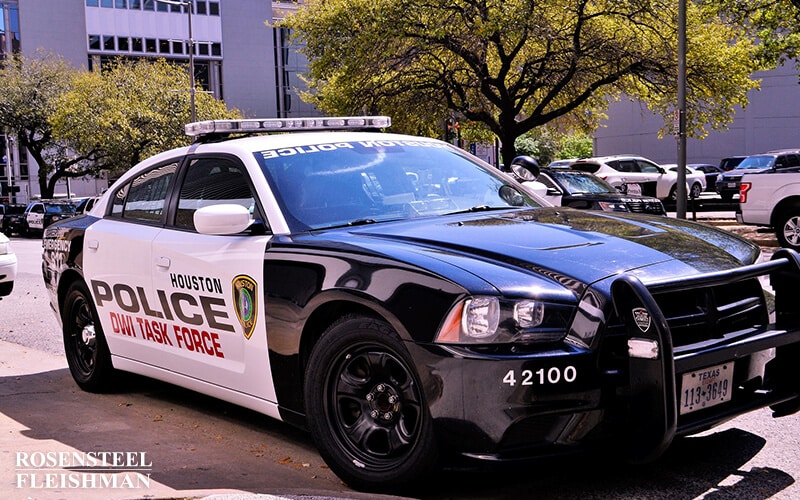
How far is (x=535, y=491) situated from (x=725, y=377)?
964 millimetres

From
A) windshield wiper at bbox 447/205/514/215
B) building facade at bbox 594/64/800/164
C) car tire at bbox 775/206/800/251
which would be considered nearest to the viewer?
windshield wiper at bbox 447/205/514/215

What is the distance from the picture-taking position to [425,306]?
3.86 meters

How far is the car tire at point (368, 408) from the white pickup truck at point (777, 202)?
14.1 metres

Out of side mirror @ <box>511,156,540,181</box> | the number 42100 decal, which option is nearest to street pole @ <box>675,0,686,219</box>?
side mirror @ <box>511,156,540,181</box>

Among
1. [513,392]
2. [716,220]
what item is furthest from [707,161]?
[513,392]

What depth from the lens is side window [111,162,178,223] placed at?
5883 mm

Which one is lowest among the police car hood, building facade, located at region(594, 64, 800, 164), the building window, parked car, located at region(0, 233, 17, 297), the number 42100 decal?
parked car, located at region(0, 233, 17, 297)

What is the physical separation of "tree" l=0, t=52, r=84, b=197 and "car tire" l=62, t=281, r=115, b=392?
1909 inches

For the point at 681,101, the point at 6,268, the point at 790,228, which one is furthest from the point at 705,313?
the point at 681,101

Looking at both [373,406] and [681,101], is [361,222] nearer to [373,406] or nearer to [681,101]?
[373,406]

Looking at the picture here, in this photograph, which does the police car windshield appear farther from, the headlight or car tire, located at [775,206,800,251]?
car tire, located at [775,206,800,251]

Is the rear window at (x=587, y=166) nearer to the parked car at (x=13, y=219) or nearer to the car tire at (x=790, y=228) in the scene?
the car tire at (x=790, y=228)

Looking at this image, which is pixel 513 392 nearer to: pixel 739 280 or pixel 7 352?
pixel 739 280

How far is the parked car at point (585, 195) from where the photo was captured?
17.4m
